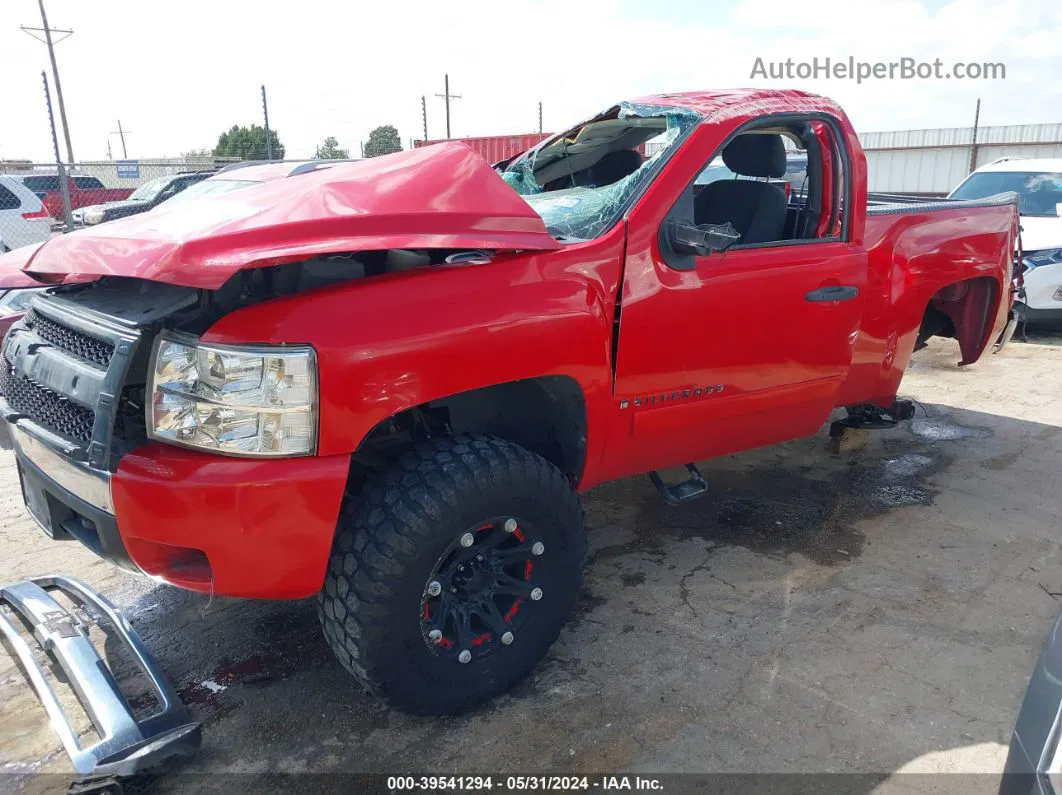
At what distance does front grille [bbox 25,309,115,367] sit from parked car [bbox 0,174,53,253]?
10699 millimetres

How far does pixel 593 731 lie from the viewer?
2570mm

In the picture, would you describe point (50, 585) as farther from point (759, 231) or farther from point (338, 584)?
point (759, 231)

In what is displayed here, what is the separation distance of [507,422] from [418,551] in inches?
32.5

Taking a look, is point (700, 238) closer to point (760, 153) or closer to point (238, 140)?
point (760, 153)

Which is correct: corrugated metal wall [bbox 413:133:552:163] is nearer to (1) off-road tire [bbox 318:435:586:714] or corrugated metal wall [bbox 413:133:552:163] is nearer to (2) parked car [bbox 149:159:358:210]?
(2) parked car [bbox 149:159:358:210]

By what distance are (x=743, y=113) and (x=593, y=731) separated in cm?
243

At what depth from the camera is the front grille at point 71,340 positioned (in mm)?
2398

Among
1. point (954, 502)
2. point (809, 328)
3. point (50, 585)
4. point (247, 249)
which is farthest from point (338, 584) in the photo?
point (954, 502)

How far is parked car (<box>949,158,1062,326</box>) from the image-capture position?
25.6 feet

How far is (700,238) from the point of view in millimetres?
2959

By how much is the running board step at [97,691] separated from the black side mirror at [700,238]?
7.45 ft

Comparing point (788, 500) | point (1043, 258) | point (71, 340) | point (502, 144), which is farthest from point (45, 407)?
point (502, 144)

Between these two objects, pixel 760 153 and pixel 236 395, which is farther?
pixel 760 153

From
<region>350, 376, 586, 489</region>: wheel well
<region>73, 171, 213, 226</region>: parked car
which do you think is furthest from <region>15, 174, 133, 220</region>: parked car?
<region>350, 376, 586, 489</region>: wheel well
